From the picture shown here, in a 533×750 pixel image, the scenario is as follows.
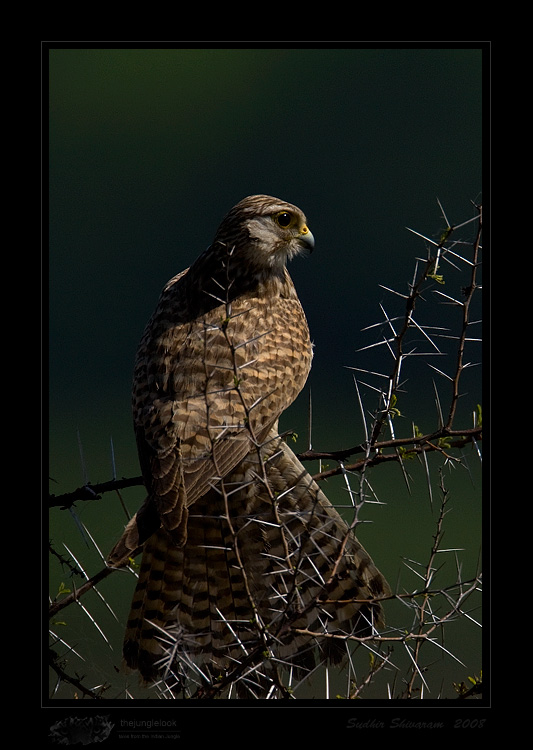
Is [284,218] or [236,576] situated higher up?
[284,218]

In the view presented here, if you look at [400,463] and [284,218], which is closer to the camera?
[400,463]

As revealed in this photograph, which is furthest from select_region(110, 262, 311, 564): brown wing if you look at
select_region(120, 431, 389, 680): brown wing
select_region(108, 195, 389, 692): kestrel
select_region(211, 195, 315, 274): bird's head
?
select_region(120, 431, 389, 680): brown wing

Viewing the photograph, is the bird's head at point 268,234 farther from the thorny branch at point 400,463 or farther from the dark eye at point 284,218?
the thorny branch at point 400,463

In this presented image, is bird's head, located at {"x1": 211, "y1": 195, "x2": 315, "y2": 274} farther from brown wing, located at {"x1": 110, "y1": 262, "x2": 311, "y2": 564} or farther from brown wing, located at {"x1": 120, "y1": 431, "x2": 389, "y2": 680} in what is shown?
brown wing, located at {"x1": 120, "y1": 431, "x2": 389, "y2": 680}

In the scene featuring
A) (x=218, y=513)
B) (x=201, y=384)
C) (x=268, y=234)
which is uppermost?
(x=268, y=234)

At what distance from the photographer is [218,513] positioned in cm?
409

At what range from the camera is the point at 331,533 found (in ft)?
13.2

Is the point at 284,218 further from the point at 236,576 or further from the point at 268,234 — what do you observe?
the point at 236,576

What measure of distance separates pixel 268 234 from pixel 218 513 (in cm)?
180

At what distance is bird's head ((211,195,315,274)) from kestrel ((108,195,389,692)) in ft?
1.63

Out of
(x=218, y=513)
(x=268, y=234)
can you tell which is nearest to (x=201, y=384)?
(x=218, y=513)

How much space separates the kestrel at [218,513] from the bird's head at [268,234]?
495 millimetres

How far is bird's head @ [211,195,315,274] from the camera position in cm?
496

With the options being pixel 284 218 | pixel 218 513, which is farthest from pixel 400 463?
pixel 284 218
